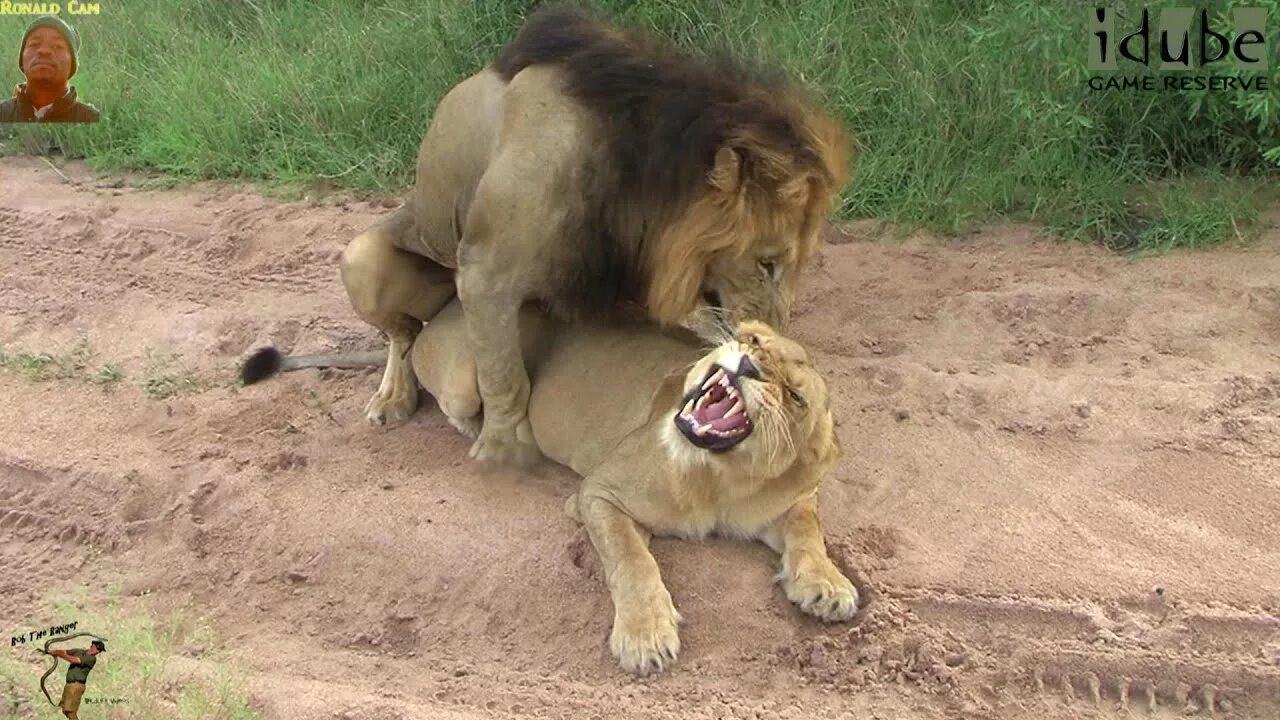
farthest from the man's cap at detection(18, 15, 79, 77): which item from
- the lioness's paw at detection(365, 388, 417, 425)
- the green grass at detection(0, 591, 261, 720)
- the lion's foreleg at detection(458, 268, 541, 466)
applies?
the green grass at detection(0, 591, 261, 720)

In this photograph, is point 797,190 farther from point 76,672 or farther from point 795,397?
point 76,672

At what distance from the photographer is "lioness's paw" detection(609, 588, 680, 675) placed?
3.05 metres

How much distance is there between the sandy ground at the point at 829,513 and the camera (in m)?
2.98

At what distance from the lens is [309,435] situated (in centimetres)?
433

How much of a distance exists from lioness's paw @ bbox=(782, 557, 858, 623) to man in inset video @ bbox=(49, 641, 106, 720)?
1.67 m

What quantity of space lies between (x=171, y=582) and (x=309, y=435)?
0.90m

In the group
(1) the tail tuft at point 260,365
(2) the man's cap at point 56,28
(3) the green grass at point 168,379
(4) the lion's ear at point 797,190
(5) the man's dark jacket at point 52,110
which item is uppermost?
(2) the man's cap at point 56,28

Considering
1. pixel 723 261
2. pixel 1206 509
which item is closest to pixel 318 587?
pixel 723 261

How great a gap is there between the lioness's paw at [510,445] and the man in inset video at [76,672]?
1443mm

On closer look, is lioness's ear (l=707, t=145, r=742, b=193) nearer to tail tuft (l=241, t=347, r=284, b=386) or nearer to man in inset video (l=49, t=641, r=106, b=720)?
man in inset video (l=49, t=641, r=106, b=720)

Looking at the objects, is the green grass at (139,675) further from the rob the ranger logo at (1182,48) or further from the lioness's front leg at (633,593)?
the rob the ranger logo at (1182,48)

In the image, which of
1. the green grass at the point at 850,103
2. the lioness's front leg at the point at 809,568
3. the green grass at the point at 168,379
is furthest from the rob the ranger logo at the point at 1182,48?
the green grass at the point at 168,379

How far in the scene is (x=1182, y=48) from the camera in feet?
16.8

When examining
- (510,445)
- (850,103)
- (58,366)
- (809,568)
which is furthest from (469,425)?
(850,103)
